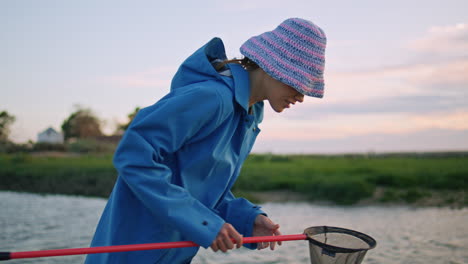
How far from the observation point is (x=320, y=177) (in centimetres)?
1031

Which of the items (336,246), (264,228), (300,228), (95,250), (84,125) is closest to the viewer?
(95,250)

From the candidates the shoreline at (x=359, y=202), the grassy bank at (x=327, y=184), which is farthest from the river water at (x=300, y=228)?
the grassy bank at (x=327, y=184)

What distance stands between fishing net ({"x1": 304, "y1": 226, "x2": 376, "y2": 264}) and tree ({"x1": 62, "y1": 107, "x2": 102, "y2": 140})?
137 ft

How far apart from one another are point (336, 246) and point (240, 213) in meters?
0.51

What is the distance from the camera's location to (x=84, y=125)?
1688 inches

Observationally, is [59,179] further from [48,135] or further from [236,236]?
[48,135]

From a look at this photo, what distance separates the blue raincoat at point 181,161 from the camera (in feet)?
4.11

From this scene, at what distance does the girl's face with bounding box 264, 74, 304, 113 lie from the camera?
1.54 meters

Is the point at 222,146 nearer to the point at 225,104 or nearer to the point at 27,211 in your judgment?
the point at 225,104

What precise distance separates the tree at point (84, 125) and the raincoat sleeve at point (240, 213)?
41.4m

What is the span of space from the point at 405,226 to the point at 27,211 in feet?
22.6

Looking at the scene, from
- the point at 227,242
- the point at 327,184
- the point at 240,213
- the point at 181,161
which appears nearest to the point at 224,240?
the point at 227,242

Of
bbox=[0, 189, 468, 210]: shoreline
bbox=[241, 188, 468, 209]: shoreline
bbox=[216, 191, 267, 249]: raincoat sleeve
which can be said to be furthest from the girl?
bbox=[241, 188, 468, 209]: shoreline

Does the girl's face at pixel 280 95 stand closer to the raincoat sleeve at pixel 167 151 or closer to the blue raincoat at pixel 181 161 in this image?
the blue raincoat at pixel 181 161
